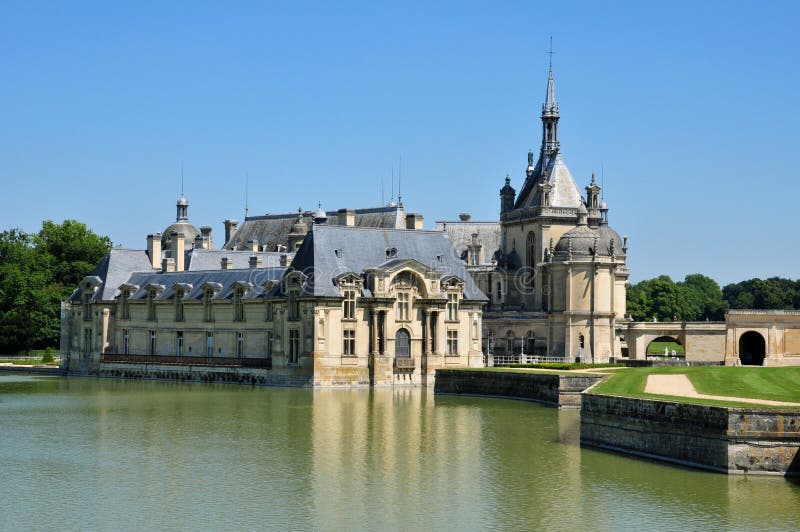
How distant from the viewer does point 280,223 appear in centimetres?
11681

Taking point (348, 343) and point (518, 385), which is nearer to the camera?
point (518, 385)

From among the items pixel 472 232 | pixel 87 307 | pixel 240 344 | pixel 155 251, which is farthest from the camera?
pixel 472 232

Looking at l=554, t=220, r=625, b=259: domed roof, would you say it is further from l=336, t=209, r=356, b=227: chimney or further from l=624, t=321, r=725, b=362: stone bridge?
l=336, t=209, r=356, b=227: chimney

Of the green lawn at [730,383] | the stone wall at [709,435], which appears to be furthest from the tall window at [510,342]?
the stone wall at [709,435]

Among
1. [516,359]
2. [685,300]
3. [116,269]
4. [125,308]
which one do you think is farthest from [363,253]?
[685,300]

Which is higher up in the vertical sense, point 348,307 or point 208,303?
point 208,303

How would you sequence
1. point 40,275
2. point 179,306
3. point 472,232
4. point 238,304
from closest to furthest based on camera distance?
1. point 238,304
2. point 179,306
3. point 40,275
4. point 472,232

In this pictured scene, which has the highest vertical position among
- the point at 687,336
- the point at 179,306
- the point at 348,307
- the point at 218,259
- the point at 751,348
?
the point at 218,259

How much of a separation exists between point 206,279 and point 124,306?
330 inches

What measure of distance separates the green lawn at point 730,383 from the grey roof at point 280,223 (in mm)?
46098

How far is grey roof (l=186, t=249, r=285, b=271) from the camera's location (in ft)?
310

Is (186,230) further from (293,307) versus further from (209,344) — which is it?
(293,307)

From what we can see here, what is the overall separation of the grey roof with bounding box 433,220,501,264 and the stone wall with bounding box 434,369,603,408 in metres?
41.9

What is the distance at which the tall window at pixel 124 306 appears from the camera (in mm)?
89875
